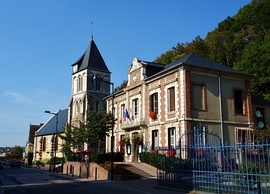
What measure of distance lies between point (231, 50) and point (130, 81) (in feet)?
63.4

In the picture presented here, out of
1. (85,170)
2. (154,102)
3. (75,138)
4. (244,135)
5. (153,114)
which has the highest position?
(154,102)

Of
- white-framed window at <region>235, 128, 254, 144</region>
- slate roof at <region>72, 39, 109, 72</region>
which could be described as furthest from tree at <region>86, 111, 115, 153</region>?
slate roof at <region>72, 39, 109, 72</region>

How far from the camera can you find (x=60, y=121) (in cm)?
6719

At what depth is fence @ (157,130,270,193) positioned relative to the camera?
1023 cm

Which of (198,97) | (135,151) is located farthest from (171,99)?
(135,151)

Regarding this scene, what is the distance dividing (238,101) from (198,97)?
435cm

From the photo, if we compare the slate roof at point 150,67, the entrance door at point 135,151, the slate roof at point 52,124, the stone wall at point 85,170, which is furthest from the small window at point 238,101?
the slate roof at point 52,124

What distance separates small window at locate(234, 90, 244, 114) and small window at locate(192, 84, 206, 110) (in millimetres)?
3476

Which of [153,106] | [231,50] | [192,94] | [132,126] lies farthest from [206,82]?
[231,50]

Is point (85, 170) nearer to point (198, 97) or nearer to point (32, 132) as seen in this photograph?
point (198, 97)

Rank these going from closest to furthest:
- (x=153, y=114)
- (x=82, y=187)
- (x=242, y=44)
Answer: (x=82, y=187) → (x=153, y=114) → (x=242, y=44)


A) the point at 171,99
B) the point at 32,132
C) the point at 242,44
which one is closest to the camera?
the point at 171,99

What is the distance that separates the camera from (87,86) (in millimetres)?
54719

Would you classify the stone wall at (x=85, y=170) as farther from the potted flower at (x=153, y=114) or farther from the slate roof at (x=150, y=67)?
the slate roof at (x=150, y=67)
